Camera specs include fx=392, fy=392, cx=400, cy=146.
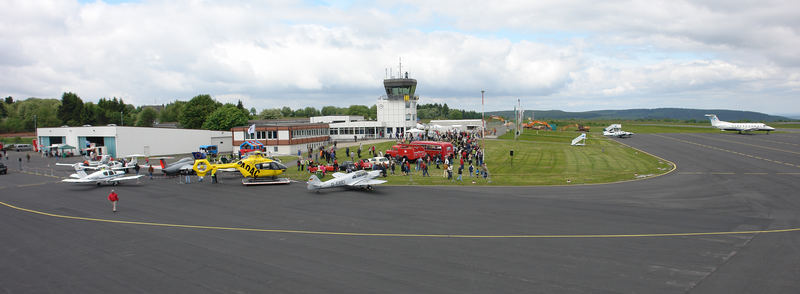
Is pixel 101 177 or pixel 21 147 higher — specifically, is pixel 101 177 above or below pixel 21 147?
below

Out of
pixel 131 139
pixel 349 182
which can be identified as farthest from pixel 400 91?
pixel 349 182

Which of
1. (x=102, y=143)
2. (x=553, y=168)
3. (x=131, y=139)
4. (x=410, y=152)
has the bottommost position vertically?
(x=553, y=168)

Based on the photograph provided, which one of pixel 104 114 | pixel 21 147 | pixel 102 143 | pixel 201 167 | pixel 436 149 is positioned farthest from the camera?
pixel 104 114

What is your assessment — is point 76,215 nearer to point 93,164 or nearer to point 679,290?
point 93,164

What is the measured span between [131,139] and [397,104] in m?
43.4

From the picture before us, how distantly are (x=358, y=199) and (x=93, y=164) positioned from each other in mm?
30719

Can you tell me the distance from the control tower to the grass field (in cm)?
1933

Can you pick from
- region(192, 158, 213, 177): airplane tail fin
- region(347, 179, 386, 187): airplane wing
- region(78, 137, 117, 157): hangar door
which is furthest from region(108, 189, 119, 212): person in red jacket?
region(78, 137, 117, 157): hangar door

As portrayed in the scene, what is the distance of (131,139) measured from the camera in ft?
195

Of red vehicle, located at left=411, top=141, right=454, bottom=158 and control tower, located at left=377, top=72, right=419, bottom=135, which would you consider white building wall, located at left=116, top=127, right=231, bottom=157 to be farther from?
red vehicle, located at left=411, top=141, right=454, bottom=158

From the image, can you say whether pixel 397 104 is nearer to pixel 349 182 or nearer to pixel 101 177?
pixel 349 182

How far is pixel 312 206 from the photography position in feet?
78.2

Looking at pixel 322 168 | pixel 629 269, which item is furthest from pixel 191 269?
pixel 322 168

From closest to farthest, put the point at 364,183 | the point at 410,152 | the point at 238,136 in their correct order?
the point at 364,183
the point at 410,152
the point at 238,136
